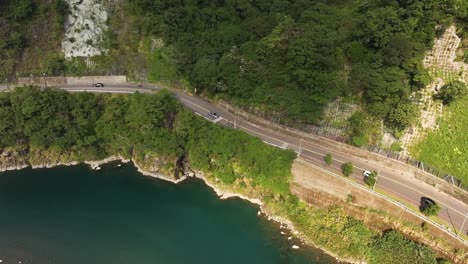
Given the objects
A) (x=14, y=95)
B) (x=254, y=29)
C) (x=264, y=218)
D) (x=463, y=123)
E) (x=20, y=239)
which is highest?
(x=254, y=29)

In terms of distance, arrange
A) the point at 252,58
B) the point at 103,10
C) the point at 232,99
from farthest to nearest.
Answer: the point at 103,10 → the point at 232,99 → the point at 252,58

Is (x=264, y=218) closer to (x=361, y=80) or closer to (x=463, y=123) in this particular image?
(x=361, y=80)

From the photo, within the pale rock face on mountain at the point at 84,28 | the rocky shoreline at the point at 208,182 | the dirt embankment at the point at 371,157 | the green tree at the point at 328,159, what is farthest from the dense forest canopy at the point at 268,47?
the rocky shoreline at the point at 208,182

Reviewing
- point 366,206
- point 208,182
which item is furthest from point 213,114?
point 366,206

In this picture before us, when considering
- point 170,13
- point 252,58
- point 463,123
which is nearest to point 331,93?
point 252,58

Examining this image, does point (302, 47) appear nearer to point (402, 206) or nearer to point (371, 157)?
point (371, 157)

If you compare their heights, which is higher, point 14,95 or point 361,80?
point 361,80
